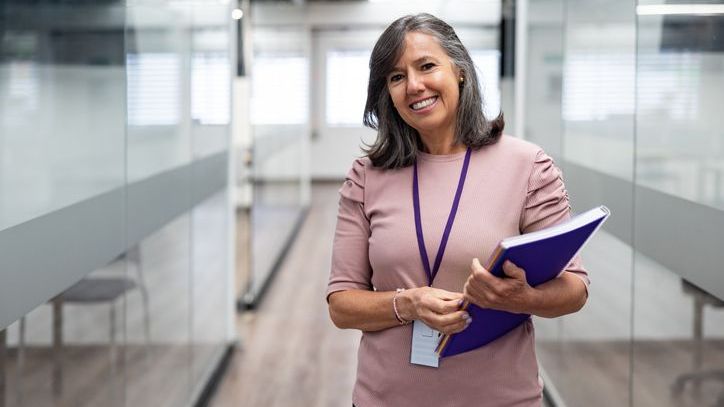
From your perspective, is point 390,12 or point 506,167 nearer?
point 506,167

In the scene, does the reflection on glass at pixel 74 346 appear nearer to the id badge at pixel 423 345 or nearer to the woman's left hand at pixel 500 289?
the id badge at pixel 423 345

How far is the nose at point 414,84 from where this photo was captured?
1777 mm

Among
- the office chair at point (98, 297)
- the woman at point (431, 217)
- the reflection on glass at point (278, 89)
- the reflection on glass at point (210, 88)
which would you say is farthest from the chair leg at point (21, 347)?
the reflection on glass at point (278, 89)

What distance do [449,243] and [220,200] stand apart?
3870mm

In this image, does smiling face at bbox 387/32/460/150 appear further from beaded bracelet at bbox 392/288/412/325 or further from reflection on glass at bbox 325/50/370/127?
reflection on glass at bbox 325/50/370/127

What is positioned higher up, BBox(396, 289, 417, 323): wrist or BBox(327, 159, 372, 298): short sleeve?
BBox(327, 159, 372, 298): short sleeve

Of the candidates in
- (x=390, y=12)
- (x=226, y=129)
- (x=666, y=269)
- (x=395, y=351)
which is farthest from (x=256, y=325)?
(x=390, y=12)

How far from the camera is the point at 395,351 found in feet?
6.09

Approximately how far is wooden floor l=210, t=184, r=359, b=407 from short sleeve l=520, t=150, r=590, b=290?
3.14 meters

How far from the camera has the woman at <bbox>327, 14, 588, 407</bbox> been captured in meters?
1.78

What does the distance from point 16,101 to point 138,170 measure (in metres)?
1.26

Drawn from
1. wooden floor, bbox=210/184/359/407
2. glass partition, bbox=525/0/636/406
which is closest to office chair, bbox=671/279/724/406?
glass partition, bbox=525/0/636/406

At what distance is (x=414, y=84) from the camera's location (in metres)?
1.78

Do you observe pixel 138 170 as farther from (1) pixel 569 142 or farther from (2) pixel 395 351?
(1) pixel 569 142
